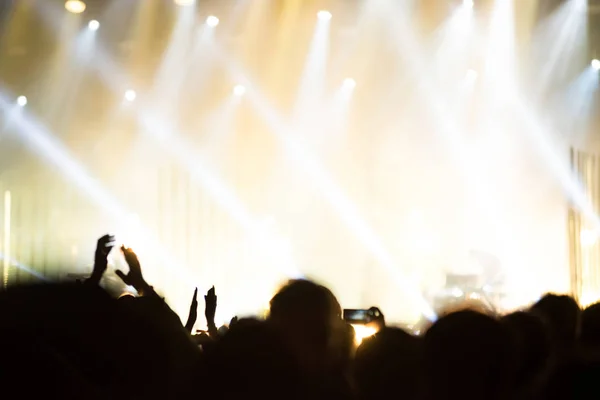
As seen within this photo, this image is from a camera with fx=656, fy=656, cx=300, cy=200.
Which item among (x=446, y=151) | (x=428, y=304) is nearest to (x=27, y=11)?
(x=446, y=151)

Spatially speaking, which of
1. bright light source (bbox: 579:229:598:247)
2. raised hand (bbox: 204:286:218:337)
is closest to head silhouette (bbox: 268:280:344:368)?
raised hand (bbox: 204:286:218:337)

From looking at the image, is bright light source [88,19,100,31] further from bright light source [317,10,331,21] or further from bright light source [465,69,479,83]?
bright light source [465,69,479,83]

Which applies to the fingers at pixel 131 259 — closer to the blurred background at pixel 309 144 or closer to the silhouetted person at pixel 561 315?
the silhouetted person at pixel 561 315

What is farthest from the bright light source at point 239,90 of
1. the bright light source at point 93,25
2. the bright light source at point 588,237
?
the bright light source at point 588,237

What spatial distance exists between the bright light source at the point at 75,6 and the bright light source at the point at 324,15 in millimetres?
2867

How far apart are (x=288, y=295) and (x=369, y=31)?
7.13 m

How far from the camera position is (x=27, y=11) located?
8055 millimetres

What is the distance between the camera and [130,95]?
8.80 metres

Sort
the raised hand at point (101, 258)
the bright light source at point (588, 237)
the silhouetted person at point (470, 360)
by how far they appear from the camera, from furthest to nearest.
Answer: the bright light source at point (588, 237)
the raised hand at point (101, 258)
the silhouetted person at point (470, 360)

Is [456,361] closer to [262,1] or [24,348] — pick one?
[24,348]

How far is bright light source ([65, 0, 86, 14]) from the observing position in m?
7.89

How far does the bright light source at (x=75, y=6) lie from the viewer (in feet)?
25.9

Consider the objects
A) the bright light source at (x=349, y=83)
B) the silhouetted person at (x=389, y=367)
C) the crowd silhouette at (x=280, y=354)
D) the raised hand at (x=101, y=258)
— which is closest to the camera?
the crowd silhouette at (x=280, y=354)

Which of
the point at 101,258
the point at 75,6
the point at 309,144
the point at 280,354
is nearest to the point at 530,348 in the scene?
the point at 280,354
